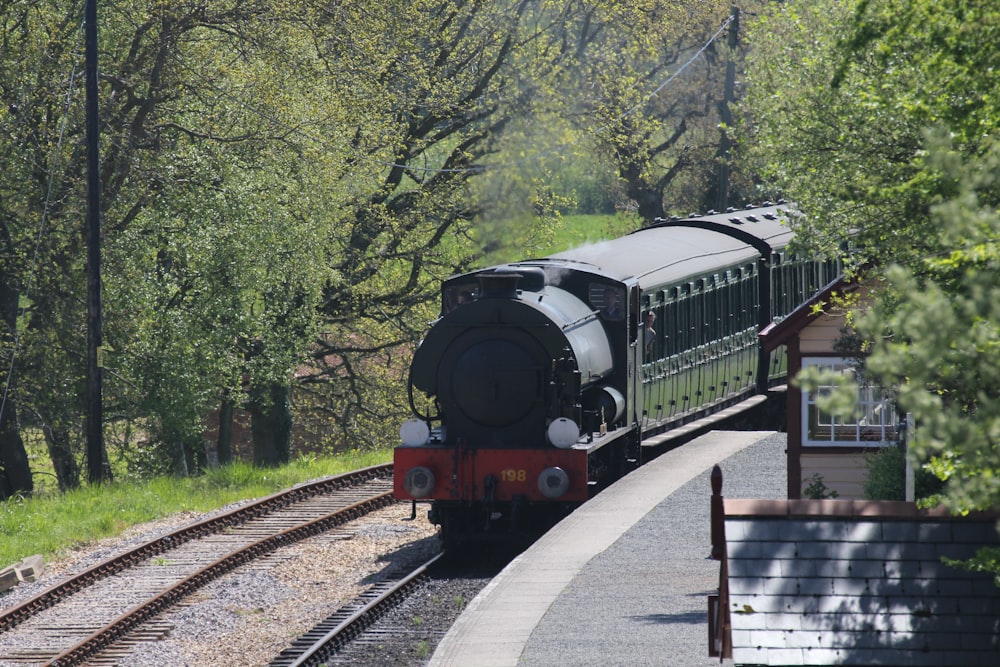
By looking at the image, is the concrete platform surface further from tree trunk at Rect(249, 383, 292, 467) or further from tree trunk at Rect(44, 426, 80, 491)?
tree trunk at Rect(249, 383, 292, 467)

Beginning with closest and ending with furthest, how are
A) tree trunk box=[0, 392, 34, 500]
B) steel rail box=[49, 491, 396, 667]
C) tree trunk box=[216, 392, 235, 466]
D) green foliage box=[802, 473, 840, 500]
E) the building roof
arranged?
steel rail box=[49, 491, 396, 667] < the building roof < green foliage box=[802, 473, 840, 500] < tree trunk box=[0, 392, 34, 500] < tree trunk box=[216, 392, 235, 466]

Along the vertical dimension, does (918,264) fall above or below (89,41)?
below

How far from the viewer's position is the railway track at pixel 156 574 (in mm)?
13250

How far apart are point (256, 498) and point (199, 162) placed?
22.8ft

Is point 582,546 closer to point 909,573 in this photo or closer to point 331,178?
point 909,573

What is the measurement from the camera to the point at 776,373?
26.6 metres

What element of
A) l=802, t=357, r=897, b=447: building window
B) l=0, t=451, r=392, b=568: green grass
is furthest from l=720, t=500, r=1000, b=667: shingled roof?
l=0, t=451, r=392, b=568: green grass

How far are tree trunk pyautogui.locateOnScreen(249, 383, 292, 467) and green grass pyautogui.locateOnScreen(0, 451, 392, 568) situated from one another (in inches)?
248

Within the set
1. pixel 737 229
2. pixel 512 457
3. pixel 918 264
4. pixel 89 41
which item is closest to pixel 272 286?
pixel 89 41

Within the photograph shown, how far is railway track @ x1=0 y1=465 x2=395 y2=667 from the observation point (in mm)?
13250

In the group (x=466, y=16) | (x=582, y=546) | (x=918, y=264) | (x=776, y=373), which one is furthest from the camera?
(x=466, y=16)

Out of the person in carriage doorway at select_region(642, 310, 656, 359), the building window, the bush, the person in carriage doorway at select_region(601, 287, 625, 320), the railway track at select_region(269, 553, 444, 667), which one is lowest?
the railway track at select_region(269, 553, 444, 667)

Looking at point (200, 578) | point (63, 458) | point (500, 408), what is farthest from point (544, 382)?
point (63, 458)

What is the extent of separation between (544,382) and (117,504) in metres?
7.14
